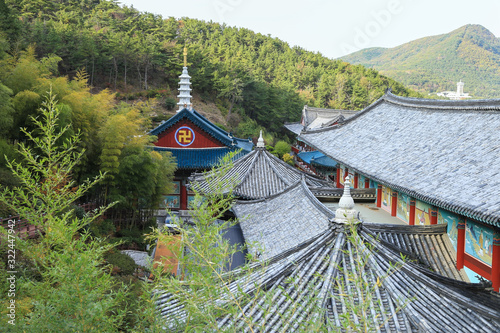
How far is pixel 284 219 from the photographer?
34.2ft

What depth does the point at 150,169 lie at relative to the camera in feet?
51.3

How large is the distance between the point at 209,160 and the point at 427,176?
45.8 ft

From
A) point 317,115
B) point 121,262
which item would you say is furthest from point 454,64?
point 121,262

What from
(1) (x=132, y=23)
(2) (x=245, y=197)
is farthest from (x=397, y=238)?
(1) (x=132, y=23)

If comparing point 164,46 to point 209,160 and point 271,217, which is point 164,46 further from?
point 271,217

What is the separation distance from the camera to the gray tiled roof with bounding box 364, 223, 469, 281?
313 inches

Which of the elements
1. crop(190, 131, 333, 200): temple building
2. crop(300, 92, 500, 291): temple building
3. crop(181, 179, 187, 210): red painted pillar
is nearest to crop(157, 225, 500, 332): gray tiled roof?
crop(300, 92, 500, 291): temple building

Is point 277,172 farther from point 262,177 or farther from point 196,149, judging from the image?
point 196,149

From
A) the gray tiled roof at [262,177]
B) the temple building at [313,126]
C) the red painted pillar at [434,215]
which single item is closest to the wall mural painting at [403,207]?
the red painted pillar at [434,215]

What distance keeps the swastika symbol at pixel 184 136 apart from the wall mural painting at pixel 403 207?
1334cm

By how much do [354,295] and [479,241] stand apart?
3.53 meters

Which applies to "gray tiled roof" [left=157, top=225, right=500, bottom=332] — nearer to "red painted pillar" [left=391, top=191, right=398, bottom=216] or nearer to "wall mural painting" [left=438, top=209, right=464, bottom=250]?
"wall mural painting" [left=438, top=209, right=464, bottom=250]

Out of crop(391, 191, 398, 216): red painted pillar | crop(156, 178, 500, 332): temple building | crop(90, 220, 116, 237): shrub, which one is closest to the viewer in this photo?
crop(156, 178, 500, 332): temple building

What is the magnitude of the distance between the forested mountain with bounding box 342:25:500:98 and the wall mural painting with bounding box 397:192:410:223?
245 feet
